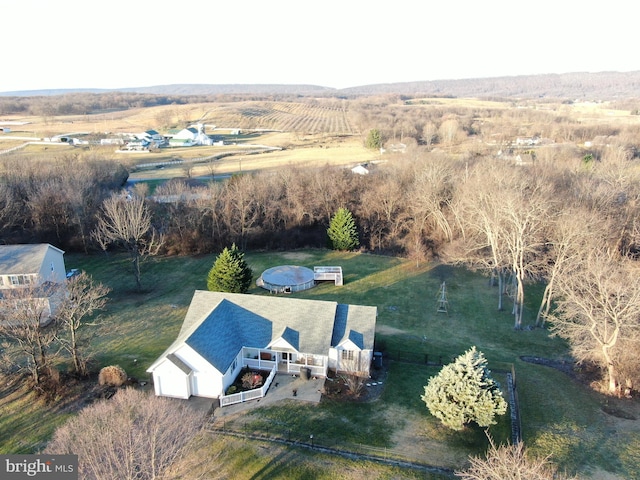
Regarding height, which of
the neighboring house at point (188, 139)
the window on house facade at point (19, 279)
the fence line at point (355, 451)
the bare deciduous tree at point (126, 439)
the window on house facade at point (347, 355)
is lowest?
the fence line at point (355, 451)

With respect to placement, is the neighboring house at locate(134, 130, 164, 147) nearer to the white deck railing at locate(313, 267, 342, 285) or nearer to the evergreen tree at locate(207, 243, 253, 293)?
the white deck railing at locate(313, 267, 342, 285)

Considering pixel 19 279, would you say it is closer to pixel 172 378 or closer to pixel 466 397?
pixel 172 378

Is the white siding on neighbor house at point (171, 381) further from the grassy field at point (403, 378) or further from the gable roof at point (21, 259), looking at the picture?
the gable roof at point (21, 259)

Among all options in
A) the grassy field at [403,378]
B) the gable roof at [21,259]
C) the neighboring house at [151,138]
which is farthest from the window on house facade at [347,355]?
the neighboring house at [151,138]

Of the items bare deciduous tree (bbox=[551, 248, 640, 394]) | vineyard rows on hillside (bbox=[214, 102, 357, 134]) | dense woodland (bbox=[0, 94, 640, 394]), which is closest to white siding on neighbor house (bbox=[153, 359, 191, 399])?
bare deciduous tree (bbox=[551, 248, 640, 394])

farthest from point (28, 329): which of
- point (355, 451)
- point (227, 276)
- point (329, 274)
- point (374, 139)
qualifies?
point (374, 139)

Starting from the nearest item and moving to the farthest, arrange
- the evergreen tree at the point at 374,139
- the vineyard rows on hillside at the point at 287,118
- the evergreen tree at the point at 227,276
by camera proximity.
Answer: the evergreen tree at the point at 227,276, the evergreen tree at the point at 374,139, the vineyard rows on hillside at the point at 287,118
